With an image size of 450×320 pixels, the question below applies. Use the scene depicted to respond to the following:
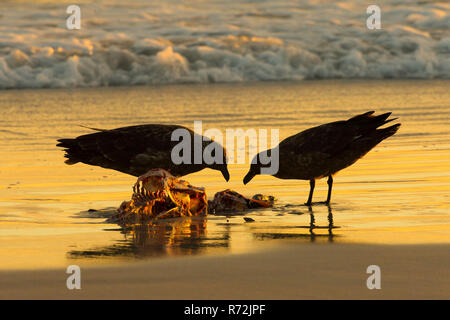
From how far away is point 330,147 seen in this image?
1006 cm

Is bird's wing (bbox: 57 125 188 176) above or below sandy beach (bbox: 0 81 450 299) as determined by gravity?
above

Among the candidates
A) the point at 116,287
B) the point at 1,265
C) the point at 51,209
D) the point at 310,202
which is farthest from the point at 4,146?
the point at 116,287

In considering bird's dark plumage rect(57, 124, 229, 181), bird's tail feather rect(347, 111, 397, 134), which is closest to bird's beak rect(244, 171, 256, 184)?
bird's dark plumage rect(57, 124, 229, 181)

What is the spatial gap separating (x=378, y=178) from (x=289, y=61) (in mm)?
22116

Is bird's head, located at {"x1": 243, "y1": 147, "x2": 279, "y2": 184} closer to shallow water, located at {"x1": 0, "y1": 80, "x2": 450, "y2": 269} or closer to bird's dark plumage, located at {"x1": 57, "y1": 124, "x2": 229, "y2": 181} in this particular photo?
shallow water, located at {"x1": 0, "y1": 80, "x2": 450, "y2": 269}

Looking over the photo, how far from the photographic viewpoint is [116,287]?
6.02m

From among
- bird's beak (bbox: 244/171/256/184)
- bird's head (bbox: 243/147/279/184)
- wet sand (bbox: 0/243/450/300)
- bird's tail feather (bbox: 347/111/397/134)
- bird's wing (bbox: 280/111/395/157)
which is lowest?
wet sand (bbox: 0/243/450/300)

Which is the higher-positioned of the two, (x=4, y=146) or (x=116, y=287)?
(x=4, y=146)

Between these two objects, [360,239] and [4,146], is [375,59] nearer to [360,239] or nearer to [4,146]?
[4,146]

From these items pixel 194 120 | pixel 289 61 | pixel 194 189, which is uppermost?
pixel 289 61

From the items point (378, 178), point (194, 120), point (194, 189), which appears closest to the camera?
point (194, 189)

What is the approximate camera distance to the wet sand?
230 inches

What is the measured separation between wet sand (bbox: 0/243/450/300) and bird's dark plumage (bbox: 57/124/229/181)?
133 inches

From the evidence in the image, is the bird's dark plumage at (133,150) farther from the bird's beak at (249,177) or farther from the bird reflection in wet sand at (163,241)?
the bird reflection in wet sand at (163,241)
